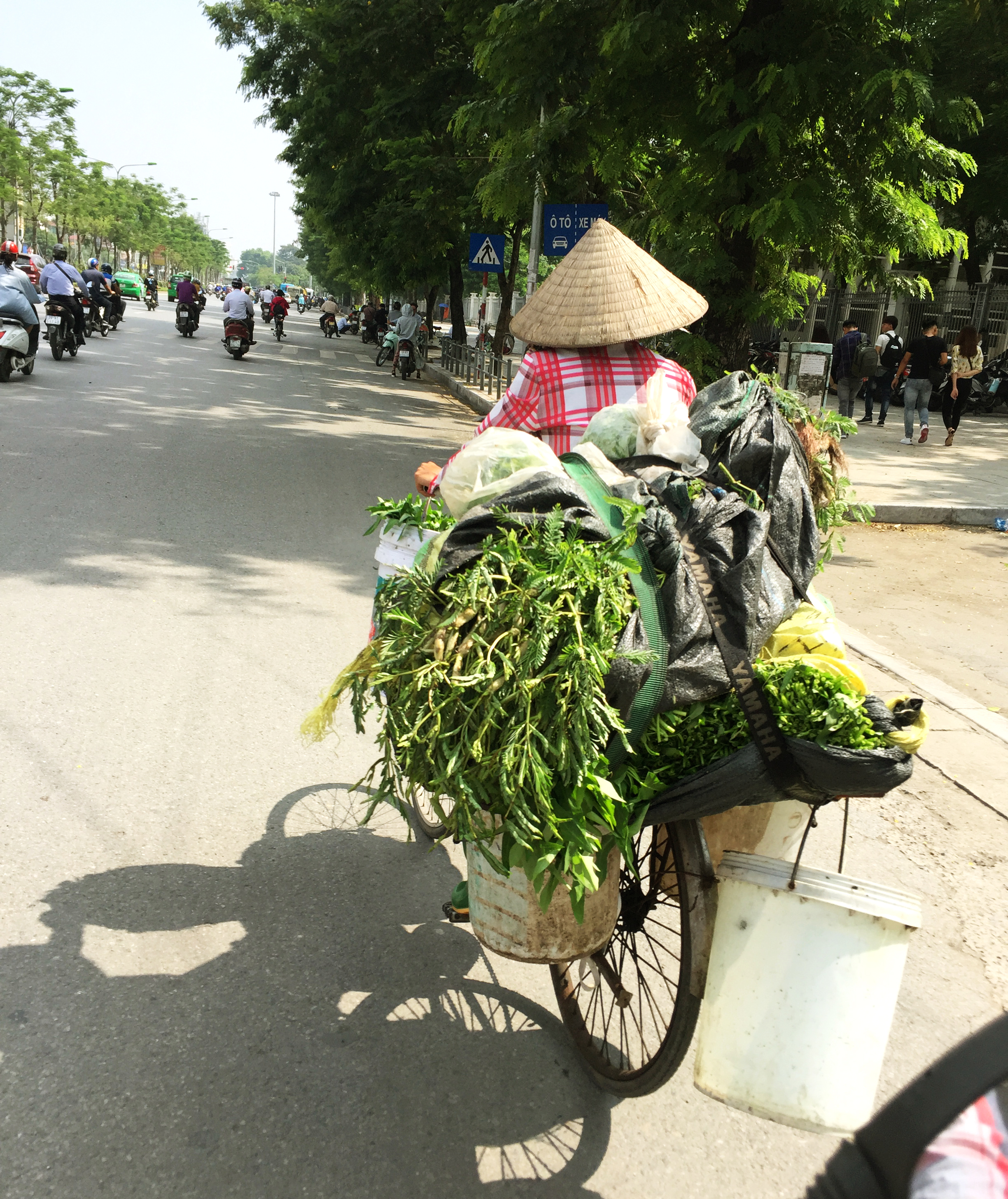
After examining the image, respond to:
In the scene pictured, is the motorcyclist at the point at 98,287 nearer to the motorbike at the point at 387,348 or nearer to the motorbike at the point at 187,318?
the motorbike at the point at 187,318

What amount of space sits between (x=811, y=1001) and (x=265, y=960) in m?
1.64

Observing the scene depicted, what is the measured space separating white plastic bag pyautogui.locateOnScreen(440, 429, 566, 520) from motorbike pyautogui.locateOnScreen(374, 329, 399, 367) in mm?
24135

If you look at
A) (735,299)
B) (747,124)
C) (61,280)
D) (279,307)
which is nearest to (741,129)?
(747,124)

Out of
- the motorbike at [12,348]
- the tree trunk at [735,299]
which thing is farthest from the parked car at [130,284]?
the tree trunk at [735,299]

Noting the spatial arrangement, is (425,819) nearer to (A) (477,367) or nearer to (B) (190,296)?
(A) (477,367)

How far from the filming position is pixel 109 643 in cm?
514

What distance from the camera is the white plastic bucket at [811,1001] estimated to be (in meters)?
1.88

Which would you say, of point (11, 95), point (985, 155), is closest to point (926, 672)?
point (985, 155)

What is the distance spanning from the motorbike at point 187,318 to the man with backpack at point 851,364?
16808 millimetres

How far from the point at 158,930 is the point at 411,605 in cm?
155

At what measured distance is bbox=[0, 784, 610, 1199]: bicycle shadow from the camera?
7.34ft

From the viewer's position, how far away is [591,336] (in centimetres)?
316

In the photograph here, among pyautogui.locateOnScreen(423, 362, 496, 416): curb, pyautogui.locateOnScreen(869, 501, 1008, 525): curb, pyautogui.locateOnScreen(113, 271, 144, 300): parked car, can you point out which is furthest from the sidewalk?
pyautogui.locateOnScreen(113, 271, 144, 300): parked car

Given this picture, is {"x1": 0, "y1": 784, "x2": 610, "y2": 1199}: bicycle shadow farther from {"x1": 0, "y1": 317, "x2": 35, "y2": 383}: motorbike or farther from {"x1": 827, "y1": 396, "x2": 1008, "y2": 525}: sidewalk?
{"x1": 0, "y1": 317, "x2": 35, "y2": 383}: motorbike
